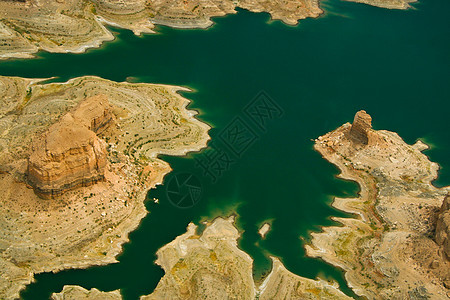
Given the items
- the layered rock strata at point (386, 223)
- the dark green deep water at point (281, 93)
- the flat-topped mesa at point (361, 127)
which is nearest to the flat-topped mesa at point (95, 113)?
the dark green deep water at point (281, 93)

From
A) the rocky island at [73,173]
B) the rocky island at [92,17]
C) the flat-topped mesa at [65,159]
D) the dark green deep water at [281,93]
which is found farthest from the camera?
the rocky island at [92,17]

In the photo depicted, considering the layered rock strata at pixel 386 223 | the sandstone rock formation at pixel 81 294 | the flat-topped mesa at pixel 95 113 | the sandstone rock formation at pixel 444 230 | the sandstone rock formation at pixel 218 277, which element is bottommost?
the sandstone rock formation at pixel 81 294

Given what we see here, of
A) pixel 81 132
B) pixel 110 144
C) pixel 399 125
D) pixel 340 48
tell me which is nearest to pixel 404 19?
pixel 340 48

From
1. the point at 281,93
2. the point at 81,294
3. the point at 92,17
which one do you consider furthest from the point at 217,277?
the point at 92,17

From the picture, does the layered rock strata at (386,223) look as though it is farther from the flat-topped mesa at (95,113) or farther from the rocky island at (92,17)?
the rocky island at (92,17)

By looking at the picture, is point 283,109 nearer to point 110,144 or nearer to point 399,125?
point 399,125

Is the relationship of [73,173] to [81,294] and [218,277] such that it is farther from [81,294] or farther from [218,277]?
[218,277]

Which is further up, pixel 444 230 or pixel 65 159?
pixel 65 159

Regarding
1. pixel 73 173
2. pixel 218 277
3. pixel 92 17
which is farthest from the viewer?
pixel 92 17
